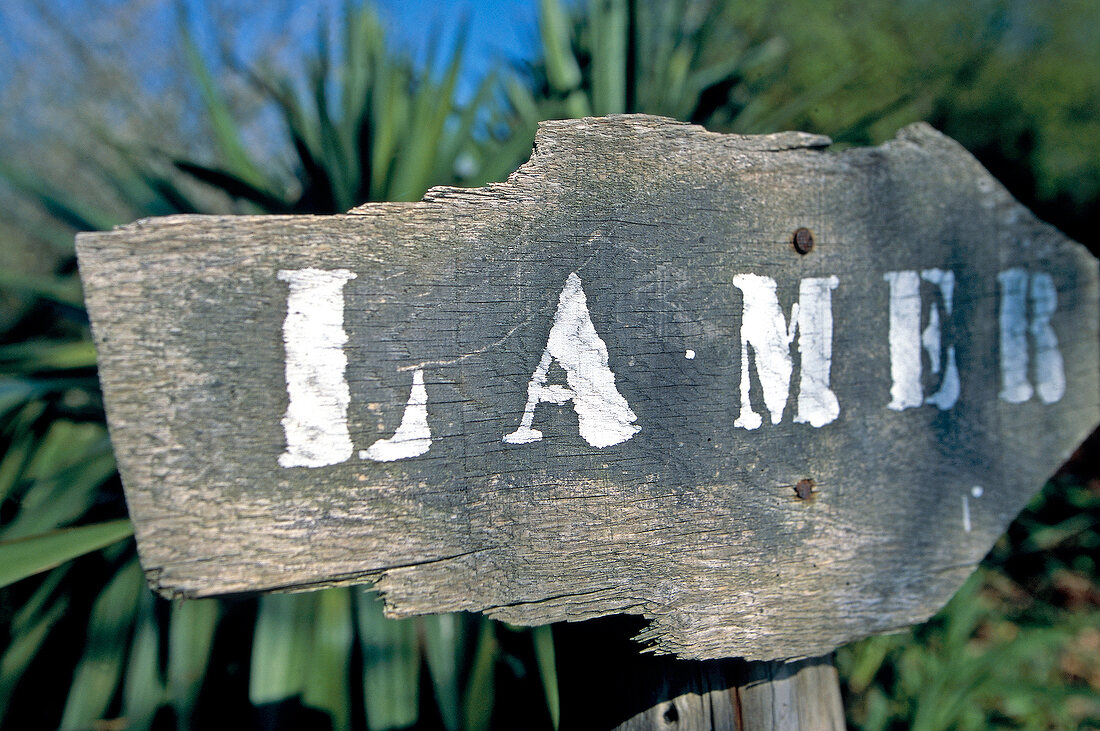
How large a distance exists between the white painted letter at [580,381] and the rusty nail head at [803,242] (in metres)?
0.27

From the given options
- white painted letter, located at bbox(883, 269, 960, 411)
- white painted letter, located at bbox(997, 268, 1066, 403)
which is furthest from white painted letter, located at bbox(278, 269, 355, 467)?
white painted letter, located at bbox(997, 268, 1066, 403)

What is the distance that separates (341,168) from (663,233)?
110cm

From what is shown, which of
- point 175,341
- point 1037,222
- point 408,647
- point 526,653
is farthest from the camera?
point 526,653

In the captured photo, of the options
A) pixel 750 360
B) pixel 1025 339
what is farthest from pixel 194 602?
pixel 1025 339

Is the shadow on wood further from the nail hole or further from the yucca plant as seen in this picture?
the nail hole

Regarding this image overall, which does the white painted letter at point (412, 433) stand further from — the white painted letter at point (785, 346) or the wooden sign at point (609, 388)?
the white painted letter at point (785, 346)

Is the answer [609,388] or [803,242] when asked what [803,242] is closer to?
[803,242]

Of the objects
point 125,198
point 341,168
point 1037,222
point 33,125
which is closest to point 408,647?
point 341,168

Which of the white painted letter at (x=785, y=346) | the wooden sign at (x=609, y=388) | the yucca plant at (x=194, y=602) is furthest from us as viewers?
the yucca plant at (x=194, y=602)

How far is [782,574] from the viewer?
72 centimetres

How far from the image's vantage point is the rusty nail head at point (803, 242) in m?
0.72

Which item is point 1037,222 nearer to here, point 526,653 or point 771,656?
point 771,656

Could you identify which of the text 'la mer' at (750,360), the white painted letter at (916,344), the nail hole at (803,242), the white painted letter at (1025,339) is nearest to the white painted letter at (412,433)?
the text 'la mer' at (750,360)

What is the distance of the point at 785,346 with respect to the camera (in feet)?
2.30
